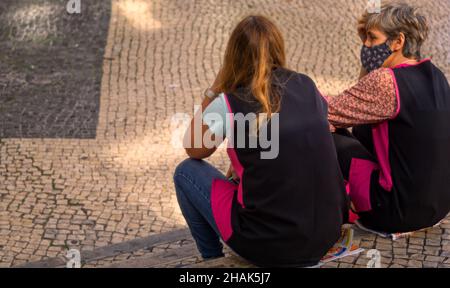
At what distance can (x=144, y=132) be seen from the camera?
6.85m

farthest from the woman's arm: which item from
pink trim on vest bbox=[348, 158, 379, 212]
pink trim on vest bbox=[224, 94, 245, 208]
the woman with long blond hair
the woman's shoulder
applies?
pink trim on vest bbox=[348, 158, 379, 212]

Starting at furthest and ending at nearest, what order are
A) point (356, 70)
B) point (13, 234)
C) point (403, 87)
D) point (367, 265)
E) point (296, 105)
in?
point (356, 70) → point (13, 234) → point (367, 265) → point (403, 87) → point (296, 105)

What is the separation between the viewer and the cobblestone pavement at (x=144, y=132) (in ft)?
17.6

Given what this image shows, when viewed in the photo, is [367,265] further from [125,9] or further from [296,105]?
[125,9]

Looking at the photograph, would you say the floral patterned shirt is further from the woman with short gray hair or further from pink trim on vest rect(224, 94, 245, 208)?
pink trim on vest rect(224, 94, 245, 208)

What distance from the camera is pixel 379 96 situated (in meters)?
3.57

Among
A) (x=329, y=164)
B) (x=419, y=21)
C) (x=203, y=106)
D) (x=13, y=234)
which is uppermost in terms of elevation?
(x=419, y=21)

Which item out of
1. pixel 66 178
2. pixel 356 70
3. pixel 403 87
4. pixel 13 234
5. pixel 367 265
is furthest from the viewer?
pixel 356 70

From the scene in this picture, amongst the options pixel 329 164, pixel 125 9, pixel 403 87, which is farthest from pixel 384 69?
pixel 125 9

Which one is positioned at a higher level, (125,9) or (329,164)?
(125,9)

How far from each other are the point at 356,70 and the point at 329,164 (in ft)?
16.1

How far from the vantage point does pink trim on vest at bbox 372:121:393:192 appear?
3637 mm

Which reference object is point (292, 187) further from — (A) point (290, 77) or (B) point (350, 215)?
(B) point (350, 215)

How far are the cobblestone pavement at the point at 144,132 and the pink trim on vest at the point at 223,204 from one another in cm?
75
